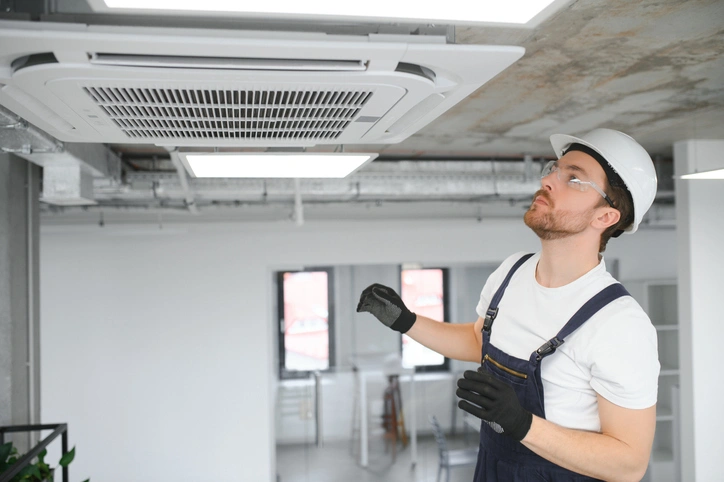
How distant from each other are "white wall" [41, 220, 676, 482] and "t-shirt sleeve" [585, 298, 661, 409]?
3904mm

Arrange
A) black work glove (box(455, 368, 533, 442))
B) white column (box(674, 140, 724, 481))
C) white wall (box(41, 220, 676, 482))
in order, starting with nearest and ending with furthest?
black work glove (box(455, 368, 533, 442)) → white column (box(674, 140, 724, 481)) → white wall (box(41, 220, 676, 482))

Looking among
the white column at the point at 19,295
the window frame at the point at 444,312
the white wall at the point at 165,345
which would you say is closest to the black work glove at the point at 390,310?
the white column at the point at 19,295

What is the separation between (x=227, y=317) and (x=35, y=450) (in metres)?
2.89

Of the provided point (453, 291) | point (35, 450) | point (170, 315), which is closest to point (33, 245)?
point (35, 450)

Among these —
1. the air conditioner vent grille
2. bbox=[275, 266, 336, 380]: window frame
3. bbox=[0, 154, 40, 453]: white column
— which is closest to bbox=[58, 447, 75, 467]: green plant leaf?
bbox=[0, 154, 40, 453]: white column

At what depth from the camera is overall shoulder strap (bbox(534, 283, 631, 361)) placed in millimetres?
1352

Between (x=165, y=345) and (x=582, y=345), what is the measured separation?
4.24 m

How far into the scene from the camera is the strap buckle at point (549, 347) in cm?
135

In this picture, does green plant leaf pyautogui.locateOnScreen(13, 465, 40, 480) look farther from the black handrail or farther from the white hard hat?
the white hard hat

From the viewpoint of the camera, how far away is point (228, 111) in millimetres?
970

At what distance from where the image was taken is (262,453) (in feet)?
16.3

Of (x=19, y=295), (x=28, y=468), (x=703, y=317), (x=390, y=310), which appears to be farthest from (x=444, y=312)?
(x=28, y=468)

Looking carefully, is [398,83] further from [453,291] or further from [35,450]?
[453,291]

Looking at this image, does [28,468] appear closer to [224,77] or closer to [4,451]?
[4,451]
